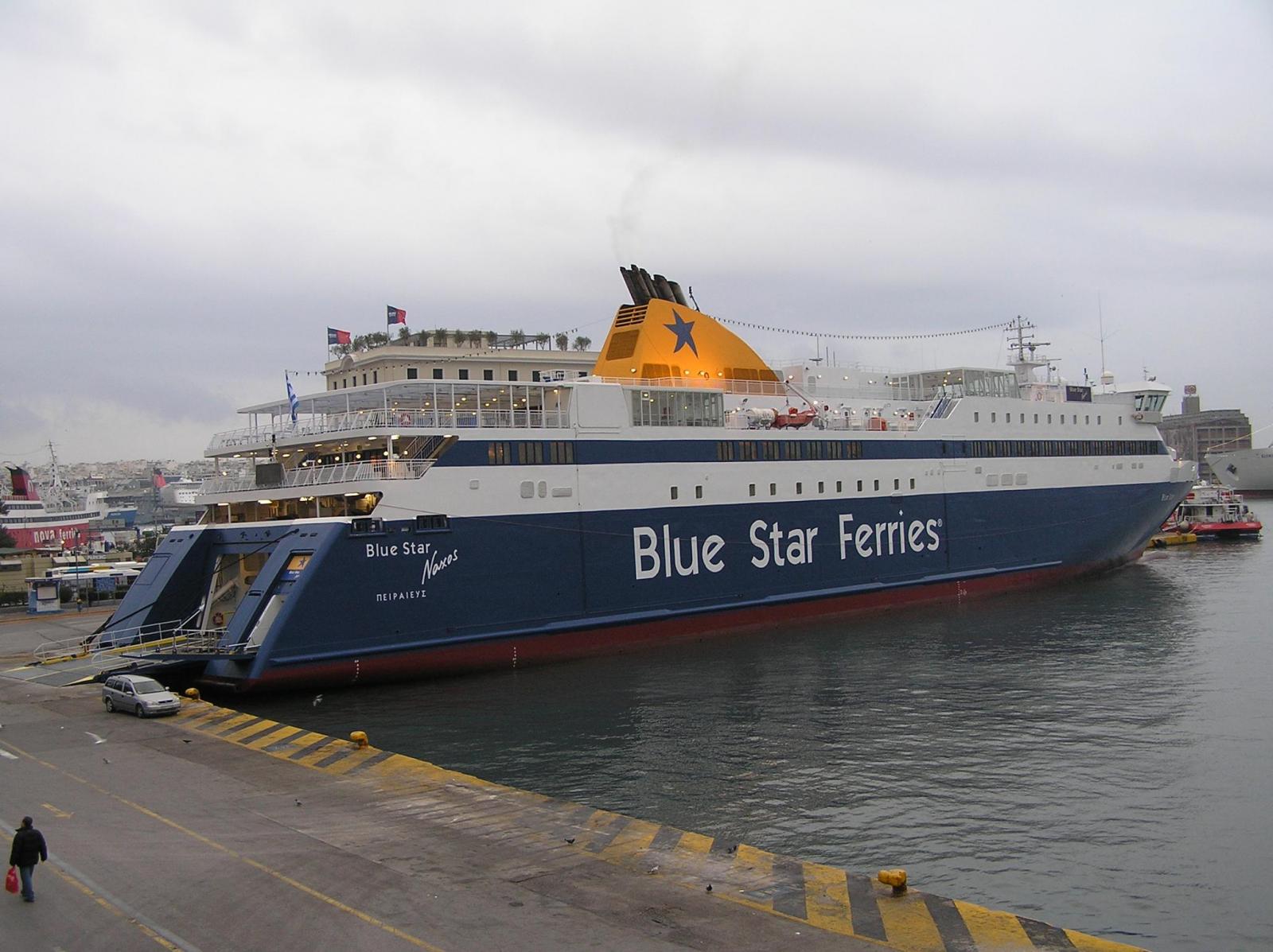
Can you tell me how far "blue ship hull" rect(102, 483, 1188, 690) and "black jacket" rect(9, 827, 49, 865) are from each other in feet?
44.9

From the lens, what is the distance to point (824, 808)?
17.3 metres

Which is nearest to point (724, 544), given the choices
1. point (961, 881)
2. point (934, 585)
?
point (934, 585)

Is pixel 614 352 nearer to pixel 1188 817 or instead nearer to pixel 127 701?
pixel 127 701

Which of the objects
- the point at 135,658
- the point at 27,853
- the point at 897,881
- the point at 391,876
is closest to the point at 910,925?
the point at 897,881

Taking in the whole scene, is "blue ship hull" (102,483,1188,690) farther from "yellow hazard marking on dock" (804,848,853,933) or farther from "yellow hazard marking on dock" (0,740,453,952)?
"yellow hazard marking on dock" (804,848,853,933)

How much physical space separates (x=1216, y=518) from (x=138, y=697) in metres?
80.6

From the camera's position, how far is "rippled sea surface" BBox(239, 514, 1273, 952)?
14547 millimetres

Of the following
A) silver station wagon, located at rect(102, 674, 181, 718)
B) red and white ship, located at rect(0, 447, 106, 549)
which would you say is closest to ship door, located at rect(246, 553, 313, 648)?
silver station wagon, located at rect(102, 674, 181, 718)

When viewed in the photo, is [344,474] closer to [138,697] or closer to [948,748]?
[138,697]

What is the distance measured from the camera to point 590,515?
3164cm

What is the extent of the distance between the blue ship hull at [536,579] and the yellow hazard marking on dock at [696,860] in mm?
5761

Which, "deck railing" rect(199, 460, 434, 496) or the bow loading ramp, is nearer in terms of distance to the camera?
the bow loading ramp

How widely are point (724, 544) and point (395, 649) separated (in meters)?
12.5

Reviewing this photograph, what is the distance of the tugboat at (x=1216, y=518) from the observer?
7688cm
